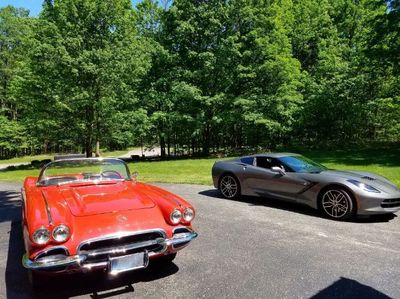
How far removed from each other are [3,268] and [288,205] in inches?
230

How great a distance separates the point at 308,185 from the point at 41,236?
17.5ft

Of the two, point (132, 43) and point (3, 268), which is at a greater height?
point (132, 43)

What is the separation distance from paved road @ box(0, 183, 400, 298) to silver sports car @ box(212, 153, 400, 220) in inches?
14.2

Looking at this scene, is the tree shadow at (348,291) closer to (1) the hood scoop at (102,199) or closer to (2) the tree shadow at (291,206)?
(1) the hood scoop at (102,199)

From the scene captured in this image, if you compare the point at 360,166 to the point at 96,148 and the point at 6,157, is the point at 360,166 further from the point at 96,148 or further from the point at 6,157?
the point at 6,157

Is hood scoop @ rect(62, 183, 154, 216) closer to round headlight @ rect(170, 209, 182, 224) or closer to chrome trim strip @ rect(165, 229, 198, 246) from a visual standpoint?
round headlight @ rect(170, 209, 182, 224)

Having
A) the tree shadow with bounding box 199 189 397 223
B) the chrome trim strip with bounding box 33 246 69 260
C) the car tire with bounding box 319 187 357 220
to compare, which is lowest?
the tree shadow with bounding box 199 189 397 223

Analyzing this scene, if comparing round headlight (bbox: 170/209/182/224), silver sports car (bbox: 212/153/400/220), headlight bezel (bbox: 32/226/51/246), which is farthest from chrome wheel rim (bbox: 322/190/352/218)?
headlight bezel (bbox: 32/226/51/246)

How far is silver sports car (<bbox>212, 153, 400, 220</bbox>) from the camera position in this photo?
21.4 ft

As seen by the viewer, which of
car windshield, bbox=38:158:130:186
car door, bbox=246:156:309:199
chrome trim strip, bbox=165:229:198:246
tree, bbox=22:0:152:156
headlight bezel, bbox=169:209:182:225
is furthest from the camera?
tree, bbox=22:0:152:156

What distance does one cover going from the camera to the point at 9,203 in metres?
9.02

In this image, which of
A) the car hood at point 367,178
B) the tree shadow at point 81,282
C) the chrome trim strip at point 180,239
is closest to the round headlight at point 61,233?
the tree shadow at point 81,282

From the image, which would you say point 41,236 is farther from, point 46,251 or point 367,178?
point 367,178

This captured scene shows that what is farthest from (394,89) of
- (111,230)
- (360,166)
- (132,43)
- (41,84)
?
(111,230)
